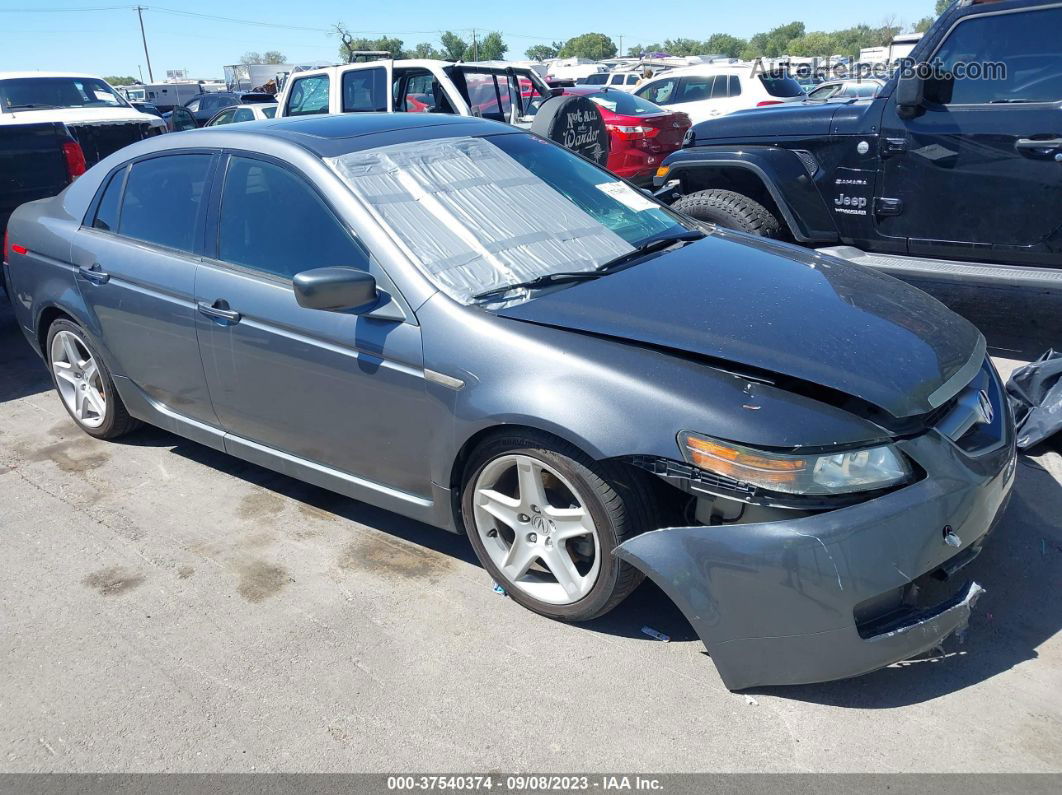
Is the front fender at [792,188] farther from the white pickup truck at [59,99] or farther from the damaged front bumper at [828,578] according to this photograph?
the white pickup truck at [59,99]

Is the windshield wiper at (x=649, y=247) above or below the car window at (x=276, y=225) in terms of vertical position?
below

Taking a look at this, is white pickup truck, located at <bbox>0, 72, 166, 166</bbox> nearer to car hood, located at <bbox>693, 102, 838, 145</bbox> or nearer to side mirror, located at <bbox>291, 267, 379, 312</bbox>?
car hood, located at <bbox>693, 102, 838, 145</bbox>

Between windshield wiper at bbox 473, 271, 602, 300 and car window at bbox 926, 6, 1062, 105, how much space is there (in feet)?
10.8

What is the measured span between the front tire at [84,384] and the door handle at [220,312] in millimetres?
1080

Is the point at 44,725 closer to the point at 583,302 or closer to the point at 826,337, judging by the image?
the point at 583,302

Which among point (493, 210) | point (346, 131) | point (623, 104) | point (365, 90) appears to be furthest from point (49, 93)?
point (493, 210)

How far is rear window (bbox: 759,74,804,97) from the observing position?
14.4m

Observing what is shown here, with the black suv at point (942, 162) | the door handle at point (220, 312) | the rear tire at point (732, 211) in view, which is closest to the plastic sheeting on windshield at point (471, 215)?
the door handle at point (220, 312)

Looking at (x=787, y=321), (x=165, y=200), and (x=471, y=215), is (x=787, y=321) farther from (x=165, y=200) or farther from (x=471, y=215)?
(x=165, y=200)

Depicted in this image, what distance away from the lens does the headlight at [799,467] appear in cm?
245

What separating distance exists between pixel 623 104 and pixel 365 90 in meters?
3.72

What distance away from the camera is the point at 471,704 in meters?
2.69

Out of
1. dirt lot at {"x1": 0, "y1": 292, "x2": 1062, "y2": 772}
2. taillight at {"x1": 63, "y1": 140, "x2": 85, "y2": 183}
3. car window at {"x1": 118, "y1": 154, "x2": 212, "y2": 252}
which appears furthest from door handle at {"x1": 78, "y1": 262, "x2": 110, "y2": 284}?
taillight at {"x1": 63, "y1": 140, "x2": 85, "y2": 183}

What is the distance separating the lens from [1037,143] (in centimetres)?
482
